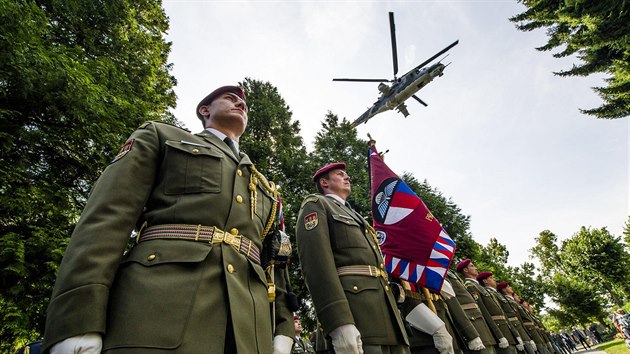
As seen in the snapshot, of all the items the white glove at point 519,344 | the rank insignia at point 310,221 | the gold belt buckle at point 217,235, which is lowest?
the gold belt buckle at point 217,235

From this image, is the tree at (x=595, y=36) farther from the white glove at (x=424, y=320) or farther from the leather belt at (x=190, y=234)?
the leather belt at (x=190, y=234)

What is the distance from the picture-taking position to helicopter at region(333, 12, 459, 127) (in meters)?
16.7

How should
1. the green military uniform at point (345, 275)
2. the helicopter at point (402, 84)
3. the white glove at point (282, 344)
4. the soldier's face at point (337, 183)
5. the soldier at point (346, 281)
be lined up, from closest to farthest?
the white glove at point (282, 344) → the soldier at point (346, 281) → the green military uniform at point (345, 275) → the soldier's face at point (337, 183) → the helicopter at point (402, 84)

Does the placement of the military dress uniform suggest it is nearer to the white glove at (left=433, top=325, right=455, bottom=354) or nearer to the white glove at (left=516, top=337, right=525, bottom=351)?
the white glove at (left=433, top=325, right=455, bottom=354)

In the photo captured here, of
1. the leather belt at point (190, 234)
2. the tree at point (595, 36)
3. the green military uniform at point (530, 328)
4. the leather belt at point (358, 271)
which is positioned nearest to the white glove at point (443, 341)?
the leather belt at point (358, 271)

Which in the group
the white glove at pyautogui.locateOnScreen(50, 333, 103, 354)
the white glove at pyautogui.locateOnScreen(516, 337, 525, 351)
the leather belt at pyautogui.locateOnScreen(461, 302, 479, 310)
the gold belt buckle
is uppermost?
the leather belt at pyautogui.locateOnScreen(461, 302, 479, 310)

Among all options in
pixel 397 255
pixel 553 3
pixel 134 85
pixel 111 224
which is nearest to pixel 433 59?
pixel 553 3

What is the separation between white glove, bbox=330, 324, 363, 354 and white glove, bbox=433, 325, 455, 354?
59.4 inches

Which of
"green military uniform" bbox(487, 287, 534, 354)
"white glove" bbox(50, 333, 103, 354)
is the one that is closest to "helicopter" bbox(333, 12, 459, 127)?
"green military uniform" bbox(487, 287, 534, 354)

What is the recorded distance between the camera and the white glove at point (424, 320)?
3482 millimetres

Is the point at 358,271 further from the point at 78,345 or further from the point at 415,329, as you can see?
the point at 78,345

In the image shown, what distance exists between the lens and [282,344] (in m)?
1.85

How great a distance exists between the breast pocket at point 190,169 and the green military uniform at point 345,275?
130 cm

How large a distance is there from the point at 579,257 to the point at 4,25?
130ft
